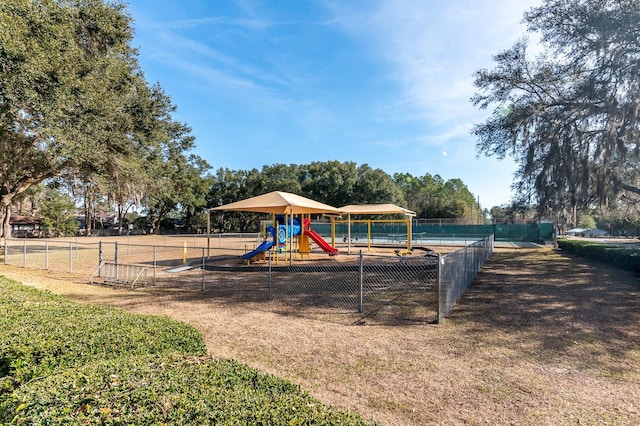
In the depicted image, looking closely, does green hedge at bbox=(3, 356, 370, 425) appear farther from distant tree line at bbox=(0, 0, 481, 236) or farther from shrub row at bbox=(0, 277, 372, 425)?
distant tree line at bbox=(0, 0, 481, 236)

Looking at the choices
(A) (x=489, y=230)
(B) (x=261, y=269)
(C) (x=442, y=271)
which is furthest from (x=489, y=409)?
(A) (x=489, y=230)

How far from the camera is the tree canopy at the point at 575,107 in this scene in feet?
35.8

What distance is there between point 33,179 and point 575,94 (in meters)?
24.4

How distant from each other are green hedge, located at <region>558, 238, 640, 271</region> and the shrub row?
15.7 metres

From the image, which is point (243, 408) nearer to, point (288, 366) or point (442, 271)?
point (288, 366)

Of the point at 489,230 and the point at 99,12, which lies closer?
the point at 99,12

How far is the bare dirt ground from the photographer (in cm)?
363

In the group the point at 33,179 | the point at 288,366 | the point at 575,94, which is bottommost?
the point at 288,366

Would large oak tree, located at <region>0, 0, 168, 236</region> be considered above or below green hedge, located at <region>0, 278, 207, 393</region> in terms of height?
above

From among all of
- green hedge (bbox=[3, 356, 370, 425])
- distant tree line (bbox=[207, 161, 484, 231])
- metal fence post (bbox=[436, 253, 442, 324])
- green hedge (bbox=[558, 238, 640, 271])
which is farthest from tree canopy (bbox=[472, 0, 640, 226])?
distant tree line (bbox=[207, 161, 484, 231])

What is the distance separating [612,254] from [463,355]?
586 inches

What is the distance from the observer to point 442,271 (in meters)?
6.78

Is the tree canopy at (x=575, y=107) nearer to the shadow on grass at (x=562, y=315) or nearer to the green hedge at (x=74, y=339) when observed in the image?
the shadow on grass at (x=562, y=315)

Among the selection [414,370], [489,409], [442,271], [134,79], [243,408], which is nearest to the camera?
[243,408]
